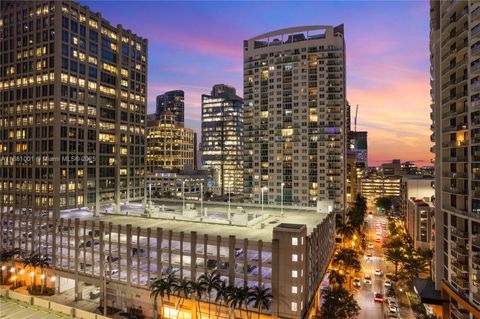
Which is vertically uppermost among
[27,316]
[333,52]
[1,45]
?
[333,52]

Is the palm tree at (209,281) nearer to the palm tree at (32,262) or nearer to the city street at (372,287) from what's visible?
the city street at (372,287)

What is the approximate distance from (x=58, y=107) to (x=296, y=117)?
321 ft

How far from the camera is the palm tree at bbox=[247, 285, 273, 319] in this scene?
184 feet

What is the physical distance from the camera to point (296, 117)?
502 ft

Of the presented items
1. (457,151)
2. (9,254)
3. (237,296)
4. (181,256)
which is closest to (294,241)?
(237,296)

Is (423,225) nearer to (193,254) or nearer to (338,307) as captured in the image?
(338,307)

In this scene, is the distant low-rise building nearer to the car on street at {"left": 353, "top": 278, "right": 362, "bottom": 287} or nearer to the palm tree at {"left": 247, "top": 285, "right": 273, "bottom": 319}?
the car on street at {"left": 353, "top": 278, "right": 362, "bottom": 287}

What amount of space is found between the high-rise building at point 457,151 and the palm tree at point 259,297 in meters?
32.5

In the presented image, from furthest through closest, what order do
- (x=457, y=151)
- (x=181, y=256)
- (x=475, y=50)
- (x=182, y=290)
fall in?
(x=181, y=256) < (x=457, y=151) < (x=182, y=290) < (x=475, y=50)

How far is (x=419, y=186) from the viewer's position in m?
159

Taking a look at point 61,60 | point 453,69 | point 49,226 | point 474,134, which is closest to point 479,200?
point 474,134

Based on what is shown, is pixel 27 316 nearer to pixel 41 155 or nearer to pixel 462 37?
pixel 41 155

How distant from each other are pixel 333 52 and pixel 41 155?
119242 mm

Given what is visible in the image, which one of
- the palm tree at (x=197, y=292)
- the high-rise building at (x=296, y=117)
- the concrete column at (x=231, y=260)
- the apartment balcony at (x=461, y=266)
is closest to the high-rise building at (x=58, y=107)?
the palm tree at (x=197, y=292)
